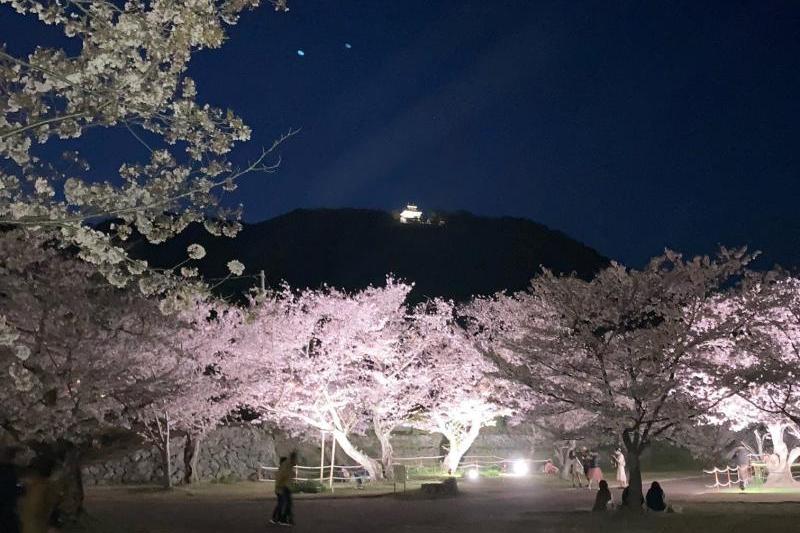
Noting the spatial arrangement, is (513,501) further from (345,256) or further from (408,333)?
(345,256)

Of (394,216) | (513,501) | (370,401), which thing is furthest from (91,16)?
(394,216)

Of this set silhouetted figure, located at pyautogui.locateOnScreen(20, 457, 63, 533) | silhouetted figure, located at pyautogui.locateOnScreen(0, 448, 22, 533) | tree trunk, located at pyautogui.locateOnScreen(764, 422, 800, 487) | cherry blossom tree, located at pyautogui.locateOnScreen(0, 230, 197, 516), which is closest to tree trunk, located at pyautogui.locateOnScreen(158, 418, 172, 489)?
cherry blossom tree, located at pyautogui.locateOnScreen(0, 230, 197, 516)

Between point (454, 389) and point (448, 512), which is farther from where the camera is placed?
point (454, 389)

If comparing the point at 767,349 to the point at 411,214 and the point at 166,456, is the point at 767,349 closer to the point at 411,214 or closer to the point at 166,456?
the point at 166,456

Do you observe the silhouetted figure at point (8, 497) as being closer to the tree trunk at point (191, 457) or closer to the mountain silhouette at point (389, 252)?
the tree trunk at point (191, 457)

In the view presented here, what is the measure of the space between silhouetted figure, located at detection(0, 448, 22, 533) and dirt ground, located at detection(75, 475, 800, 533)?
727cm

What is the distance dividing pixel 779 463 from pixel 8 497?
76.4ft

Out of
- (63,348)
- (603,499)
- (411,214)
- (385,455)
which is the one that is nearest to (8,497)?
(63,348)

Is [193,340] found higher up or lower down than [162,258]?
lower down

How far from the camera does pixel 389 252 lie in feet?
235

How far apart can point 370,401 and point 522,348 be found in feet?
39.2

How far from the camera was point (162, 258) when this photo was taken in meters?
64.9

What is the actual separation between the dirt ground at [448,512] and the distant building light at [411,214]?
57.0m

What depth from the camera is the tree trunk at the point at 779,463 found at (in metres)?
23.4
